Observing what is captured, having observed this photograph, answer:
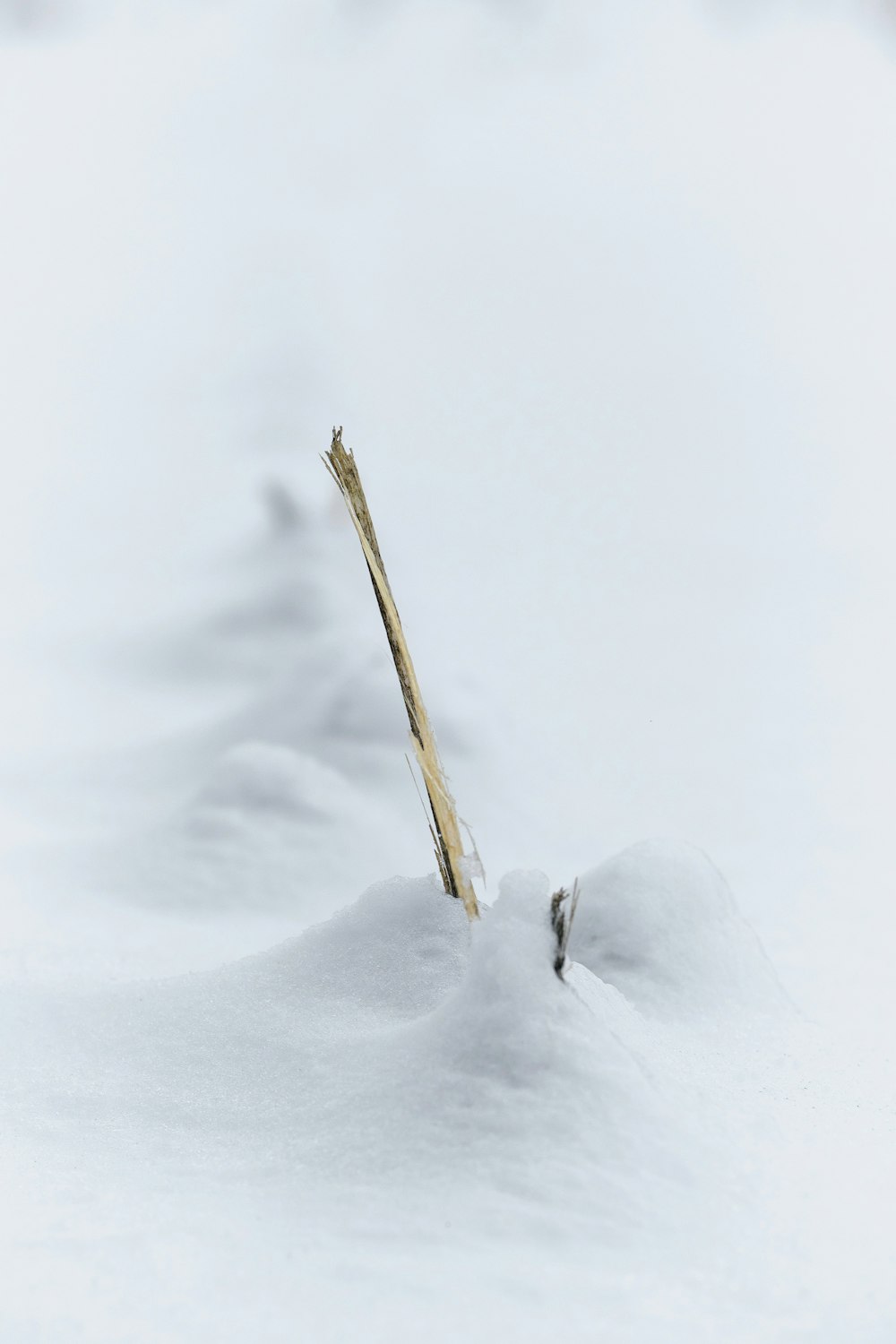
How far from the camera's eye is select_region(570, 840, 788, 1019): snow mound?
5.07 ft

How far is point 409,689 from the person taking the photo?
1.50 meters

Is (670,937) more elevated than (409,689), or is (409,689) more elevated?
(409,689)

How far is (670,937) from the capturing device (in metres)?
1.61

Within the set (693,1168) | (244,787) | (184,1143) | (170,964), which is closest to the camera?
(693,1168)

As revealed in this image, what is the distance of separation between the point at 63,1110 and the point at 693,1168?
25.5 inches

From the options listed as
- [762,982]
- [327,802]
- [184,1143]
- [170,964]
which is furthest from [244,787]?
[184,1143]

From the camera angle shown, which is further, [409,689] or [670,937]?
[670,937]

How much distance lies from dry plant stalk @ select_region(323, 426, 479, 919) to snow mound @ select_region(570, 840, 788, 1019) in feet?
0.76

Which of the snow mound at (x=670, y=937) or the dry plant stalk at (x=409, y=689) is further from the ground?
the dry plant stalk at (x=409, y=689)

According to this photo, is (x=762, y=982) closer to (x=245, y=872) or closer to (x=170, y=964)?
(x=170, y=964)

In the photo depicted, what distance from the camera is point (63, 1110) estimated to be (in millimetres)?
1249

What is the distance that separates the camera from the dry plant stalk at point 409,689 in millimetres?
1451

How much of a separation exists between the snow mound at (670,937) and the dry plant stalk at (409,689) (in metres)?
0.23

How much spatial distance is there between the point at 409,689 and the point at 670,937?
0.49 meters
